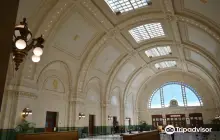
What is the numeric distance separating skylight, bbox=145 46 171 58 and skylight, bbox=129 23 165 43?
298 centimetres

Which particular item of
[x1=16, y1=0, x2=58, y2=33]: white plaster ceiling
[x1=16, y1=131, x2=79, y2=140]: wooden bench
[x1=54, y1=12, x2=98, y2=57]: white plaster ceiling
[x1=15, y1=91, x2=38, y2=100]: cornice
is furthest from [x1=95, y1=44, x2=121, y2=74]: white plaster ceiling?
[x1=16, y1=131, x2=79, y2=140]: wooden bench

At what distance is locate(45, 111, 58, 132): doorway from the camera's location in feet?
41.1

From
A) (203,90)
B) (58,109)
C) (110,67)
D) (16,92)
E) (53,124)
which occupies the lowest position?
(53,124)

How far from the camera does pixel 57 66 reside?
537 inches

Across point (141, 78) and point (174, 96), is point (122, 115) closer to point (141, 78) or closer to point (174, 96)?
point (141, 78)

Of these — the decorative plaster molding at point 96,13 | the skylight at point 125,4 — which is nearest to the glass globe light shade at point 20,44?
the decorative plaster molding at point 96,13

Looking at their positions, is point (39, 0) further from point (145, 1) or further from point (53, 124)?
point (53, 124)

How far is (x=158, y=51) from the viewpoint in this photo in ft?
66.3

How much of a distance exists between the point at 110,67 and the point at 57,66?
6675 mm

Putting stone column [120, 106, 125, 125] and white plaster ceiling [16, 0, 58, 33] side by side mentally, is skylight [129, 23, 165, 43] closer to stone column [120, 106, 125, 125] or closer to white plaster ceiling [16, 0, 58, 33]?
white plaster ceiling [16, 0, 58, 33]

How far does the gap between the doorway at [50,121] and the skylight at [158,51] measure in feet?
38.5

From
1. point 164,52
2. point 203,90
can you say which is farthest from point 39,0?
point 203,90

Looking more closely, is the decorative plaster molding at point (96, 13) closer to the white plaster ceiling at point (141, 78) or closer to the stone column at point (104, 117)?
the stone column at point (104, 117)

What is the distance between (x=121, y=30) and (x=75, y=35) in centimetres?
389
